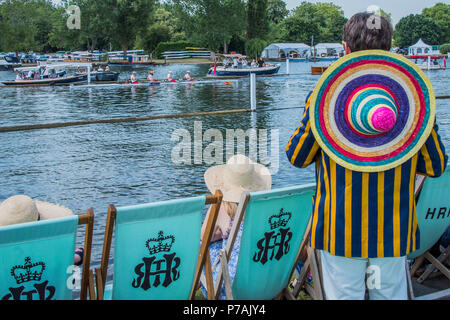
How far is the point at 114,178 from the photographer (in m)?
9.37

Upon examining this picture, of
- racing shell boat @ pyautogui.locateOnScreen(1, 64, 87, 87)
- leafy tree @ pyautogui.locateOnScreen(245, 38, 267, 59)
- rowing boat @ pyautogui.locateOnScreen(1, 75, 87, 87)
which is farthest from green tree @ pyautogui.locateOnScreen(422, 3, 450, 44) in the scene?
rowing boat @ pyautogui.locateOnScreen(1, 75, 87, 87)

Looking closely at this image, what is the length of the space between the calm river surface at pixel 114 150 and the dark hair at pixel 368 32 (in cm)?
413

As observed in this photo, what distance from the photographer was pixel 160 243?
3.10m

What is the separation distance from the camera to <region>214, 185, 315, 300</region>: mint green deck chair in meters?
3.24

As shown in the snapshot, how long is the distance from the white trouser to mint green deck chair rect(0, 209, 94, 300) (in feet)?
4.15

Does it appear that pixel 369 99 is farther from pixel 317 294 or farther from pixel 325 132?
pixel 317 294

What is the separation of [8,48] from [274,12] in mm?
57609

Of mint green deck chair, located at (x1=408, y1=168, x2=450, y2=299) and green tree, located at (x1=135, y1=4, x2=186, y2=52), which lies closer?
mint green deck chair, located at (x1=408, y1=168, x2=450, y2=299)

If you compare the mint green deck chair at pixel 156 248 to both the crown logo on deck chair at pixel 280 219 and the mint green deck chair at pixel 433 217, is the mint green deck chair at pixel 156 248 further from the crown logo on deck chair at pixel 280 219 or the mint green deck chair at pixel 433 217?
the mint green deck chair at pixel 433 217

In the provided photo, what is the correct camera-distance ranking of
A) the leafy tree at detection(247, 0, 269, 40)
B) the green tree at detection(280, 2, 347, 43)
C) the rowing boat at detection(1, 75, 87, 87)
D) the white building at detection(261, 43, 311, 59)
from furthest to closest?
the green tree at detection(280, 2, 347, 43)
the leafy tree at detection(247, 0, 269, 40)
the white building at detection(261, 43, 311, 59)
the rowing boat at detection(1, 75, 87, 87)

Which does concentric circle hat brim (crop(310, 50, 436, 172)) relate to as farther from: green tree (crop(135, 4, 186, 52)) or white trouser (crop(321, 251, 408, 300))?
green tree (crop(135, 4, 186, 52))

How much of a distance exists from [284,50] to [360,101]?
85.4 metres

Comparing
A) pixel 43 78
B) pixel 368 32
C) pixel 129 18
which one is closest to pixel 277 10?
pixel 129 18

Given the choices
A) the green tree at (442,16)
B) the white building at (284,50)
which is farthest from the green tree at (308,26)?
the green tree at (442,16)
